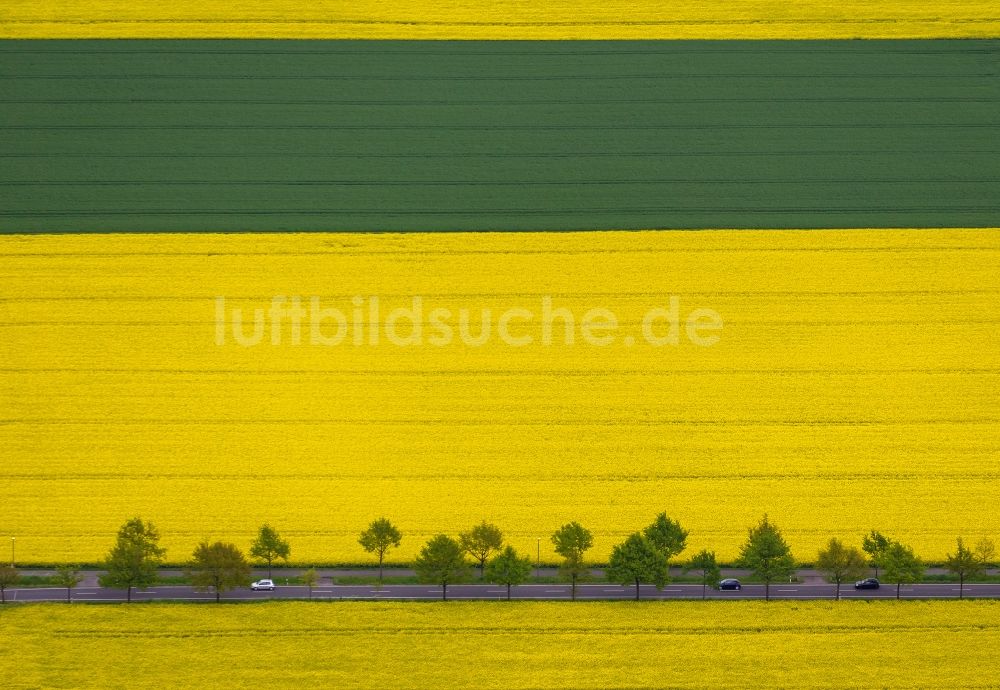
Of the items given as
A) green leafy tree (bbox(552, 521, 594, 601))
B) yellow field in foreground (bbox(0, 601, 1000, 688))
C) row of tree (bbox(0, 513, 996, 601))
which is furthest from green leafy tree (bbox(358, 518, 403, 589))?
green leafy tree (bbox(552, 521, 594, 601))

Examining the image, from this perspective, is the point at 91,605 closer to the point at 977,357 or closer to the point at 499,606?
the point at 499,606

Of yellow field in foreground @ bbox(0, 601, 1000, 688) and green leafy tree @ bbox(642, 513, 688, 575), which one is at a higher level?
green leafy tree @ bbox(642, 513, 688, 575)

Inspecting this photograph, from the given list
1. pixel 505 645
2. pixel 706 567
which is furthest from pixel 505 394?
pixel 505 645

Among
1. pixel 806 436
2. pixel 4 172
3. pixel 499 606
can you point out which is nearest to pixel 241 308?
pixel 4 172

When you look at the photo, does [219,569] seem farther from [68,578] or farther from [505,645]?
[505,645]

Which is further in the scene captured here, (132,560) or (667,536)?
(667,536)

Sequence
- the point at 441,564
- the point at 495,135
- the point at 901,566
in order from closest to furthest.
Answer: the point at 441,564 → the point at 901,566 → the point at 495,135
